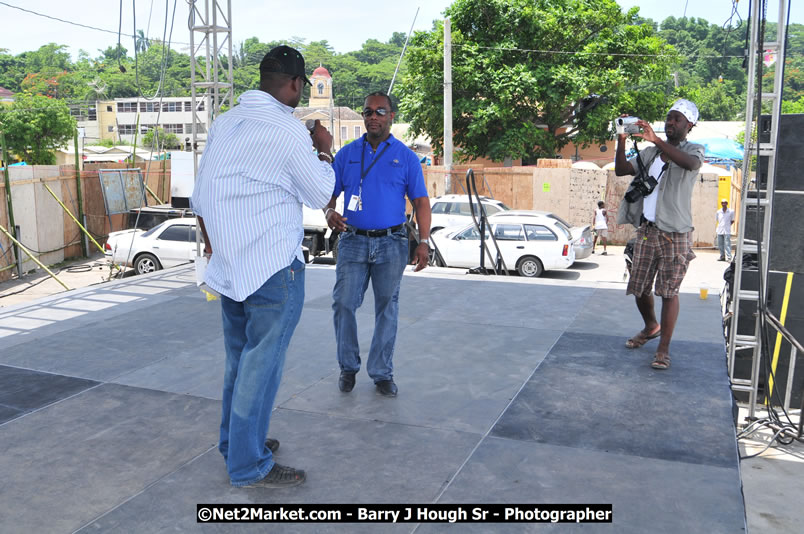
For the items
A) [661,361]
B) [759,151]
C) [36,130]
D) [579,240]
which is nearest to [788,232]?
[759,151]

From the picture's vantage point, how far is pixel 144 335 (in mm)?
5539

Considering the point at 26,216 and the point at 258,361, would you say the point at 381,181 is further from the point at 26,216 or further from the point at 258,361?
the point at 26,216

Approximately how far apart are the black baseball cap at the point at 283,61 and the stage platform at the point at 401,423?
1.71 m

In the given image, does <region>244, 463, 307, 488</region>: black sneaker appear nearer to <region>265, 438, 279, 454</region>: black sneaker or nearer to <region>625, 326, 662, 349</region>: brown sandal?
<region>265, 438, 279, 454</region>: black sneaker

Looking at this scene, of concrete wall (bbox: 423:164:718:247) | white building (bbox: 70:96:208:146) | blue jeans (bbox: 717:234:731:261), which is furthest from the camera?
white building (bbox: 70:96:208:146)

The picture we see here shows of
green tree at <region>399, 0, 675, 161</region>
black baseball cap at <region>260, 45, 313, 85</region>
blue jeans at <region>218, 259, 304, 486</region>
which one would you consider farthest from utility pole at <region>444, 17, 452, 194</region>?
blue jeans at <region>218, 259, 304, 486</region>

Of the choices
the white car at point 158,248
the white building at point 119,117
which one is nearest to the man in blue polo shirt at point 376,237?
the white car at point 158,248

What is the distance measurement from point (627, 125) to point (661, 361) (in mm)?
1549

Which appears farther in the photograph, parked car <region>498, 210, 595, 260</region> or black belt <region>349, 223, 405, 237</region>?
parked car <region>498, 210, 595, 260</region>

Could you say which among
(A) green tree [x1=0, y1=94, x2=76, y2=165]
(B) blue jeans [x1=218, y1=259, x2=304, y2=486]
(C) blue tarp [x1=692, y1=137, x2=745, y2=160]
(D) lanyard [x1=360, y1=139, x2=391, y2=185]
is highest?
(A) green tree [x1=0, y1=94, x2=76, y2=165]

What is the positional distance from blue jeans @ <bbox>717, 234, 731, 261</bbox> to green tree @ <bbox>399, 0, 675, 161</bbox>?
10020mm

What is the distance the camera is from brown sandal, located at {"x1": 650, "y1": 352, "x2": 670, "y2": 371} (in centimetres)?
449

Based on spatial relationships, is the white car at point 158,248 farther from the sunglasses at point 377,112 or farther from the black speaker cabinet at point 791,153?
the sunglasses at point 377,112

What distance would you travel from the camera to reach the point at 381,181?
13.3ft
